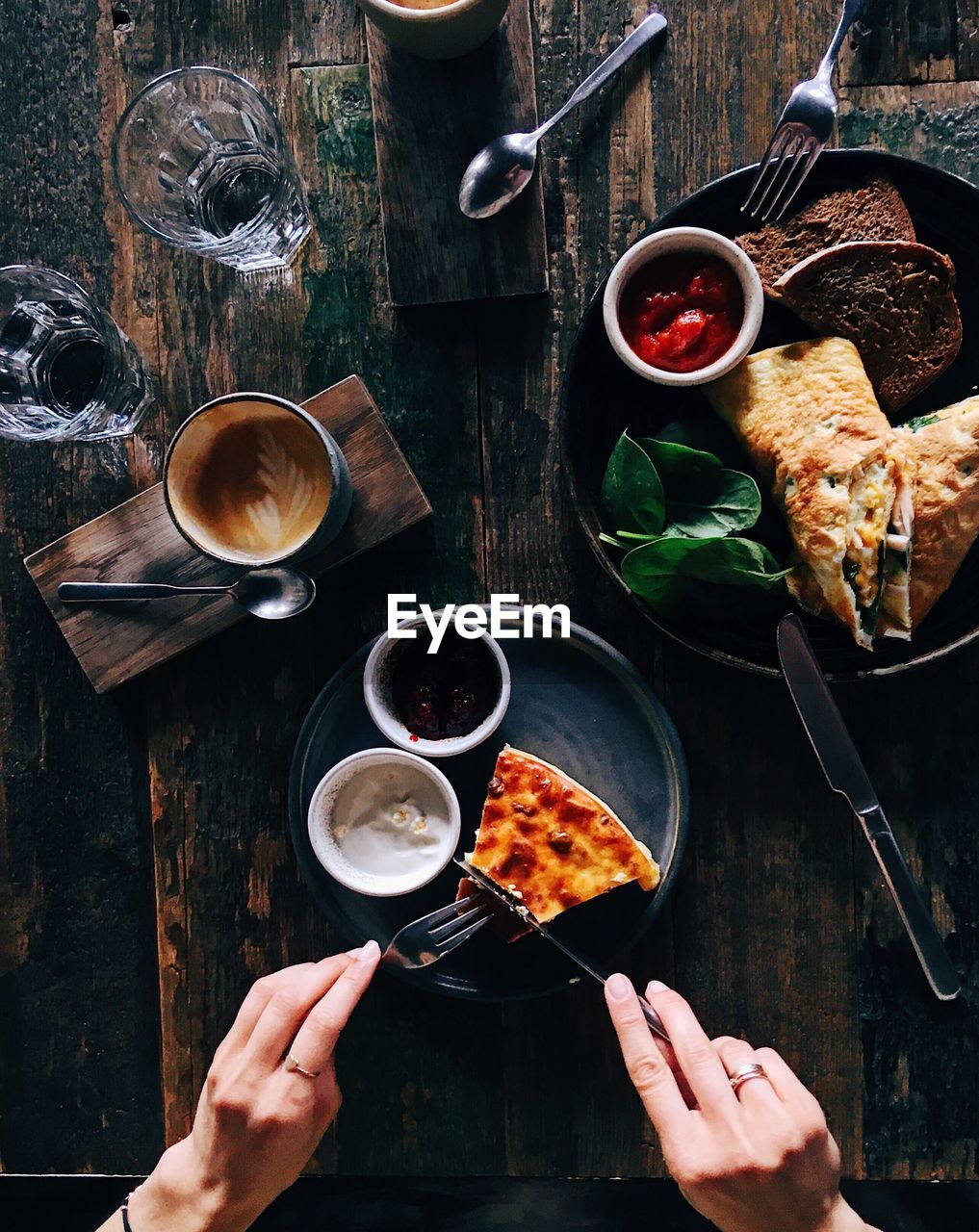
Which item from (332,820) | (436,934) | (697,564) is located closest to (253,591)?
(332,820)

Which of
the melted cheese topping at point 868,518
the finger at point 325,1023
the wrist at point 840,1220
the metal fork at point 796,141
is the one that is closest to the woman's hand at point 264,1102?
the finger at point 325,1023

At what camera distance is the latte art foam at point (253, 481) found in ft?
6.03

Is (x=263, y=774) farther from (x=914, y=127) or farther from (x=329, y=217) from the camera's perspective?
(x=914, y=127)

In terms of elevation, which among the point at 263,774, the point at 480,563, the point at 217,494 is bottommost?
the point at 263,774

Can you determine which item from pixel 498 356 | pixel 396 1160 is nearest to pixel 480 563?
pixel 498 356

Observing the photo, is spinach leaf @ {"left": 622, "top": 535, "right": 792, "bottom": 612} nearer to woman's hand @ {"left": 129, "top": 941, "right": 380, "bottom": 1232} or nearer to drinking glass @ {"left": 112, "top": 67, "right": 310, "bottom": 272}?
woman's hand @ {"left": 129, "top": 941, "right": 380, "bottom": 1232}

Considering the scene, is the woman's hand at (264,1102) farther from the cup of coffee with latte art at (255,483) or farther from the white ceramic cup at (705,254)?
the white ceramic cup at (705,254)

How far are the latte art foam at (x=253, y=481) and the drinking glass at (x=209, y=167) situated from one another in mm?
380

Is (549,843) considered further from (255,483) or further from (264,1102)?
(255,483)

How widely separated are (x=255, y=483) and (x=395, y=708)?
19.7 inches

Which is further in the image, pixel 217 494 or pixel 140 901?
pixel 140 901

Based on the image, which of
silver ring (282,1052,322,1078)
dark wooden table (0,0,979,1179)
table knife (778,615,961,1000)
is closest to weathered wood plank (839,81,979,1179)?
dark wooden table (0,0,979,1179)

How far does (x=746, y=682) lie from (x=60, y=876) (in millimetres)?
1467

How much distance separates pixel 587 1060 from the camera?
2.03m
